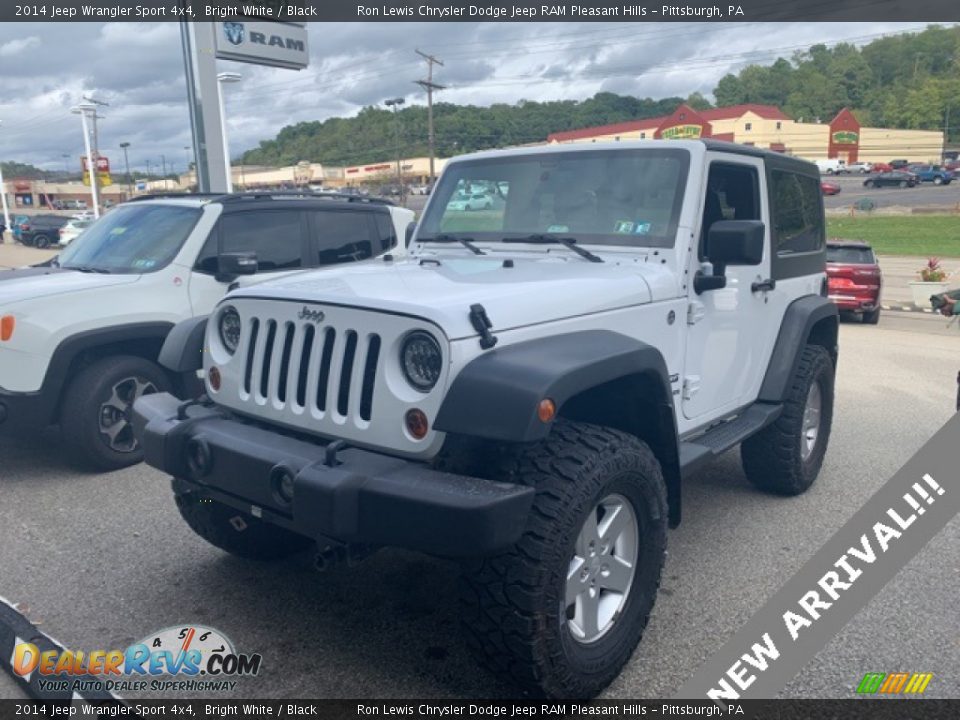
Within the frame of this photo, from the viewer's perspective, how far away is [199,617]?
353cm

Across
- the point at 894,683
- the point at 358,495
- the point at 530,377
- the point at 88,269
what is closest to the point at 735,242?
the point at 530,377

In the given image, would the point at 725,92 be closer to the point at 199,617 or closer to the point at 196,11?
the point at 196,11

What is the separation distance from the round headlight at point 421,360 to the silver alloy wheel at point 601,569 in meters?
0.72

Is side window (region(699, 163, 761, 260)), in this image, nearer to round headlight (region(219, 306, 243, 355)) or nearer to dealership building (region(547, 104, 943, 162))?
round headlight (region(219, 306, 243, 355))

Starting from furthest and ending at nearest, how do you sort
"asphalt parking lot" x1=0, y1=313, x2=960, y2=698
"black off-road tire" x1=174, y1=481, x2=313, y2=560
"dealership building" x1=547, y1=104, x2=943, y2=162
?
"dealership building" x1=547, y1=104, x2=943, y2=162 < "black off-road tire" x1=174, y1=481, x2=313, y2=560 < "asphalt parking lot" x1=0, y1=313, x2=960, y2=698

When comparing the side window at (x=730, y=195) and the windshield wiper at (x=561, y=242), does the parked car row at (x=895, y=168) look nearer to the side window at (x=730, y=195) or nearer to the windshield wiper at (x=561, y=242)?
the side window at (x=730, y=195)

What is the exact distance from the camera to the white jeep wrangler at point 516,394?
2566 millimetres

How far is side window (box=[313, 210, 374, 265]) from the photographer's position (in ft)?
21.9

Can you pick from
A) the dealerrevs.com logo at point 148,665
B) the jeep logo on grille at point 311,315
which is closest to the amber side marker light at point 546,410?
the jeep logo on grille at point 311,315

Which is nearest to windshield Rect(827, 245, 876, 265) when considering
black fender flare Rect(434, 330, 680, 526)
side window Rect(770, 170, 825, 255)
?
side window Rect(770, 170, 825, 255)

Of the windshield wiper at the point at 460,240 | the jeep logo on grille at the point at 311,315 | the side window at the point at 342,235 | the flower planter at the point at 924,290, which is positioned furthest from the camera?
the flower planter at the point at 924,290

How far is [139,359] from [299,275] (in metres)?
2.46

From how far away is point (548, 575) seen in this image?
2592 millimetres

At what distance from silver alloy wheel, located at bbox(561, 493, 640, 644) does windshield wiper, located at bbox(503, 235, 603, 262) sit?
4.25ft
